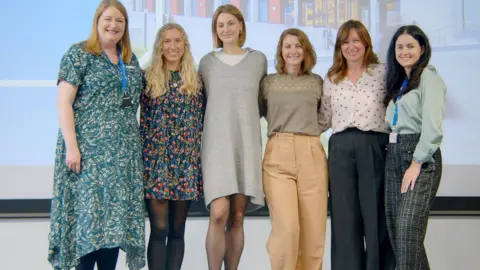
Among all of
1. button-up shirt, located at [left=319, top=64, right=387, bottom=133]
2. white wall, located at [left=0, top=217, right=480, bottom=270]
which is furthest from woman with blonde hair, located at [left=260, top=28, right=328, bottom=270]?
white wall, located at [left=0, top=217, right=480, bottom=270]

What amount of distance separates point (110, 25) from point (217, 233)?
114cm

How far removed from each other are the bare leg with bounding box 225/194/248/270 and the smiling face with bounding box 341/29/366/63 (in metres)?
0.90

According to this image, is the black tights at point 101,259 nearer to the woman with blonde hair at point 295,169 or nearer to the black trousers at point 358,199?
the woman with blonde hair at point 295,169

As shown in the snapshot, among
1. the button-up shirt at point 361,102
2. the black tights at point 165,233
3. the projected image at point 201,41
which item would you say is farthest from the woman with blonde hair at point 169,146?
the projected image at point 201,41

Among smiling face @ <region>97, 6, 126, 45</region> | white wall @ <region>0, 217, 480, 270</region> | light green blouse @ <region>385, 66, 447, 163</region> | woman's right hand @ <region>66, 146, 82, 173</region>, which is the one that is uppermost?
smiling face @ <region>97, 6, 126, 45</region>

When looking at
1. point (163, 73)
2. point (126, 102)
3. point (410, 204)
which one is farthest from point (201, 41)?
point (410, 204)

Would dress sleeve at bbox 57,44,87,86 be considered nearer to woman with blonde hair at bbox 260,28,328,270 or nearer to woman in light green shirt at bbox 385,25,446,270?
woman with blonde hair at bbox 260,28,328,270

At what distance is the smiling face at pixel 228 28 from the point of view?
3010 millimetres

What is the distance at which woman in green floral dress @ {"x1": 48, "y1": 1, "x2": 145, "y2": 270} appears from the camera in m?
2.60

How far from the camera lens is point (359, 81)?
117 inches

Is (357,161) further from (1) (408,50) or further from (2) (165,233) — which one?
(2) (165,233)

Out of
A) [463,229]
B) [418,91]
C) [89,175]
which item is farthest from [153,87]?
[463,229]

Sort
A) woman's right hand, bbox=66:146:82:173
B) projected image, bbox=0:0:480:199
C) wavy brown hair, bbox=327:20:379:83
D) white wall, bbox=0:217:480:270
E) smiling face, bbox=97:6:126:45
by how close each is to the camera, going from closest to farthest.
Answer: woman's right hand, bbox=66:146:82:173 → smiling face, bbox=97:6:126:45 → wavy brown hair, bbox=327:20:379:83 → projected image, bbox=0:0:480:199 → white wall, bbox=0:217:480:270

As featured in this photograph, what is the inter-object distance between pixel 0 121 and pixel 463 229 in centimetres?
329
